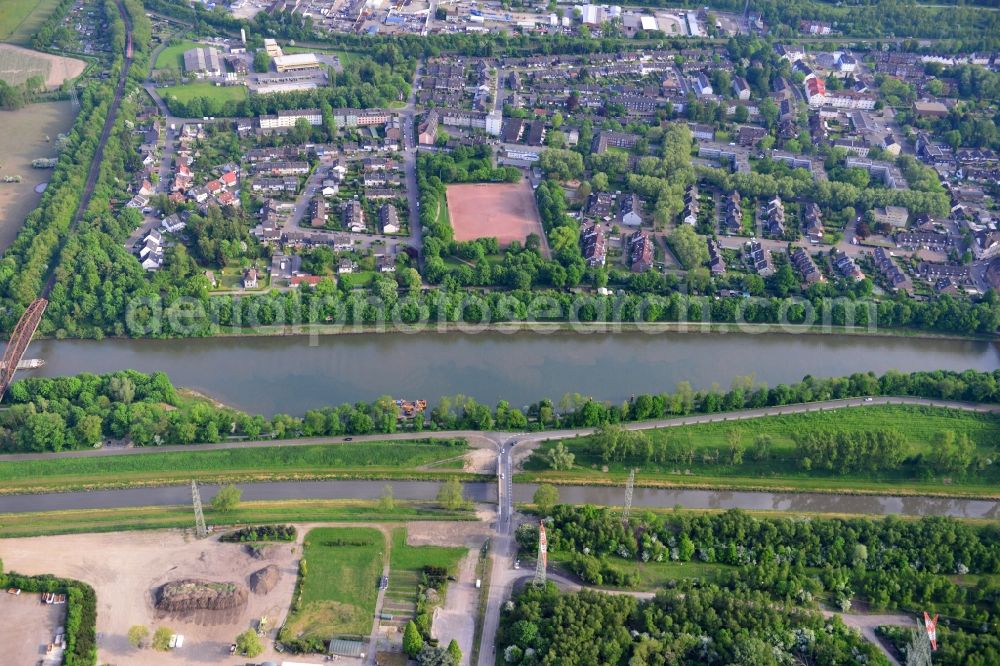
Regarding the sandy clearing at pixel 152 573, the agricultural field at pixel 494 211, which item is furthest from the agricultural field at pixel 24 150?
the agricultural field at pixel 494 211

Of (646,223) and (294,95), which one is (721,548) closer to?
(646,223)

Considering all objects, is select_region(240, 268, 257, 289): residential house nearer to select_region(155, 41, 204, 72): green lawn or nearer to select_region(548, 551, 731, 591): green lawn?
select_region(548, 551, 731, 591): green lawn

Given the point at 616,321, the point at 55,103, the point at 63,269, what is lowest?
the point at 616,321

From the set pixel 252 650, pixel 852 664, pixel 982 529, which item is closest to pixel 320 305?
pixel 252 650

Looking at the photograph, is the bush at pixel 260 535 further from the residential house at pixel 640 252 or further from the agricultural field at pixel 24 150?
the agricultural field at pixel 24 150

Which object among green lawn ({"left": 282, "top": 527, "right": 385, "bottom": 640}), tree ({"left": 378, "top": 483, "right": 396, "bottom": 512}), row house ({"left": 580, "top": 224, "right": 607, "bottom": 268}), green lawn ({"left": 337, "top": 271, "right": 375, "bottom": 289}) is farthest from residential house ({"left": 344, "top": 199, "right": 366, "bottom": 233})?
green lawn ({"left": 282, "top": 527, "right": 385, "bottom": 640})

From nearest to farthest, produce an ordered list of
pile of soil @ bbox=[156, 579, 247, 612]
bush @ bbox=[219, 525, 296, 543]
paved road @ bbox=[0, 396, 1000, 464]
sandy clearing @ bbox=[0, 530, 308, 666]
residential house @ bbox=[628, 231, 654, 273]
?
sandy clearing @ bbox=[0, 530, 308, 666] → pile of soil @ bbox=[156, 579, 247, 612] → bush @ bbox=[219, 525, 296, 543] → paved road @ bbox=[0, 396, 1000, 464] → residential house @ bbox=[628, 231, 654, 273]
